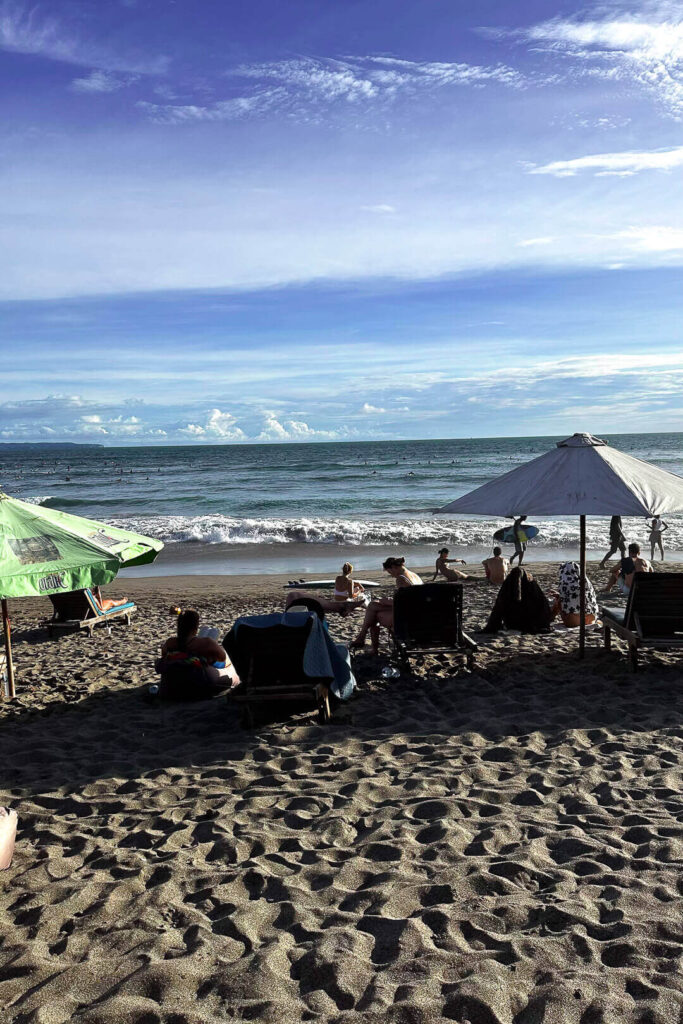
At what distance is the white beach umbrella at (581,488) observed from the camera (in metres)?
6.26

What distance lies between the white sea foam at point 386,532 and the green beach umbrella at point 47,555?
50.9 feet

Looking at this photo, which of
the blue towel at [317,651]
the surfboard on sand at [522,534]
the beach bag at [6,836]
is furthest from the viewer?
the surfboard on sand at [522,534]

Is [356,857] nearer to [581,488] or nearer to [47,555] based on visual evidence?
[47,555]

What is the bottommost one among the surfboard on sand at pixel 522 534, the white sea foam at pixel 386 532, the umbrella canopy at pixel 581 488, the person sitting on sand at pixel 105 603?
the white sea foam at pixel 386 532

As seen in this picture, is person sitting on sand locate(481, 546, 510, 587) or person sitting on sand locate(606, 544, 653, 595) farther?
person sitting on sand locate(481, 546, 510, 587)

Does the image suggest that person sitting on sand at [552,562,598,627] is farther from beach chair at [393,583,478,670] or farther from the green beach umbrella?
the green beach umbrella

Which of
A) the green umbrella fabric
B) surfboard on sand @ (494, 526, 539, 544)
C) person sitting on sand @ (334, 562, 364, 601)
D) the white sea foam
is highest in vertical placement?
the green umbrella fabric

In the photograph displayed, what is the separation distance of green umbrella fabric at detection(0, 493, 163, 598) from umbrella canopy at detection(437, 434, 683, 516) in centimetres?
332

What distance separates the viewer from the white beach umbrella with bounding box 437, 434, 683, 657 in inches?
246

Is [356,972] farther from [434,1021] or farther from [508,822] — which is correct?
[508,822]

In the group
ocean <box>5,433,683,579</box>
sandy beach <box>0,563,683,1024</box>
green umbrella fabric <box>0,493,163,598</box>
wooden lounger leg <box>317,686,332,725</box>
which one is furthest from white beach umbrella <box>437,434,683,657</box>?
ocean <box>5,433,683,579</box>

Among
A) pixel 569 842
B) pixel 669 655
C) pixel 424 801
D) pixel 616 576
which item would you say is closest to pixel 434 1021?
pixel 569 842

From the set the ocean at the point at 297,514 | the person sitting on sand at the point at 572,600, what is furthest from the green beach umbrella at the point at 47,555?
the ocean at the point at 297,514

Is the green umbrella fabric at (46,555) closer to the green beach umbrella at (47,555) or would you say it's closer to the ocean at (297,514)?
the green beach umbrella at (47,555)
